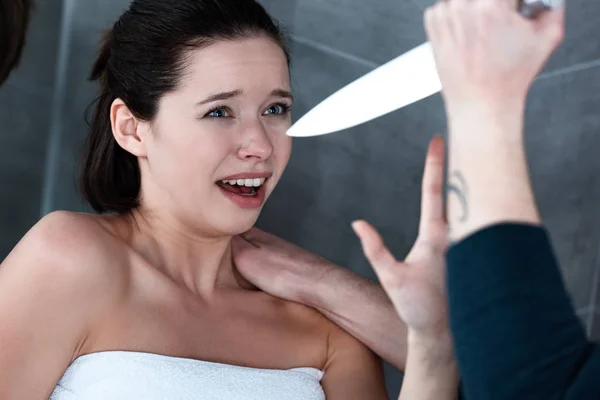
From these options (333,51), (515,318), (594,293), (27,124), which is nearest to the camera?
(515,318)

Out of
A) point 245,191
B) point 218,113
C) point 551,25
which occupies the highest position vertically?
point 551,25

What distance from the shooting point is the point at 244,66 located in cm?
129

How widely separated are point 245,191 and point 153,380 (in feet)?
1.01

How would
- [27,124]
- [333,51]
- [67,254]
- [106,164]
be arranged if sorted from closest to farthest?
[67,254]
[106,164]
[27,124]
[333,51]

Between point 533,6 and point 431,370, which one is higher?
point 533,6

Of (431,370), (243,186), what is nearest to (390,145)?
(243,186)

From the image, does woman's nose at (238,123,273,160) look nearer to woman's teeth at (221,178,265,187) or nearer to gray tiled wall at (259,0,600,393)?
woman's teeth at (221,178,265,187)

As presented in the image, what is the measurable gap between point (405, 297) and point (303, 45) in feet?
2.88

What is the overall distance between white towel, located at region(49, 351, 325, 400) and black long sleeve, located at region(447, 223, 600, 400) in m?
0.59

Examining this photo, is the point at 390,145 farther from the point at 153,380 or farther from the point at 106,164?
the point at 153,380

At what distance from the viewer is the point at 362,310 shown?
1407mm

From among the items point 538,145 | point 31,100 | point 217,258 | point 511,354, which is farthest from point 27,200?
point 511,354

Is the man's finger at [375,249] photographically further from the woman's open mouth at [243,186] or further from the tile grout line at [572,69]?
the tile grout line at [572,69]

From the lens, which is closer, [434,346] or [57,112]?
[434,346]
